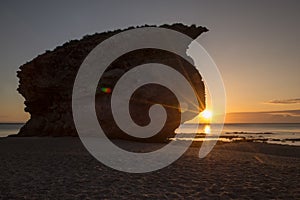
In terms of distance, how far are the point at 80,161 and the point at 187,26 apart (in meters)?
24.3

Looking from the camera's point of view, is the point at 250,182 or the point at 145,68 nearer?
the point at 250,182

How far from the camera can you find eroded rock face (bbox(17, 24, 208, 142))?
30.1 m

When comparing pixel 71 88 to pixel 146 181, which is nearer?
pixel 146 181

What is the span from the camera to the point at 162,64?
103 feet

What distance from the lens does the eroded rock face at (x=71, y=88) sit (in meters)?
30.1

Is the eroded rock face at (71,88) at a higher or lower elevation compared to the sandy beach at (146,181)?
higher

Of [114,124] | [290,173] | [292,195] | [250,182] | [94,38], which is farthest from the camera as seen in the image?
[94,38]

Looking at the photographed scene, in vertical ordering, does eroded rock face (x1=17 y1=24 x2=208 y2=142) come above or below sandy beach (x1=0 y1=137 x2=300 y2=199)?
above

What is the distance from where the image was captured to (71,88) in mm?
34094

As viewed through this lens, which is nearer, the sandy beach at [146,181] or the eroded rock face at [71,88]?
the sandy beach at [146,181]

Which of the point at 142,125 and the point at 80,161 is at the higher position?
the point at 142,125

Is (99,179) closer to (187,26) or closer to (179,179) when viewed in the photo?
(179,179)

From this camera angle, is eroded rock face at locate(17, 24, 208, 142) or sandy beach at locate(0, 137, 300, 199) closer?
sandy beach at locate(0, 137, 300, 199)

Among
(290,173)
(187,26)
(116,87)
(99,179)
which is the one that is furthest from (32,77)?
(290,173)
